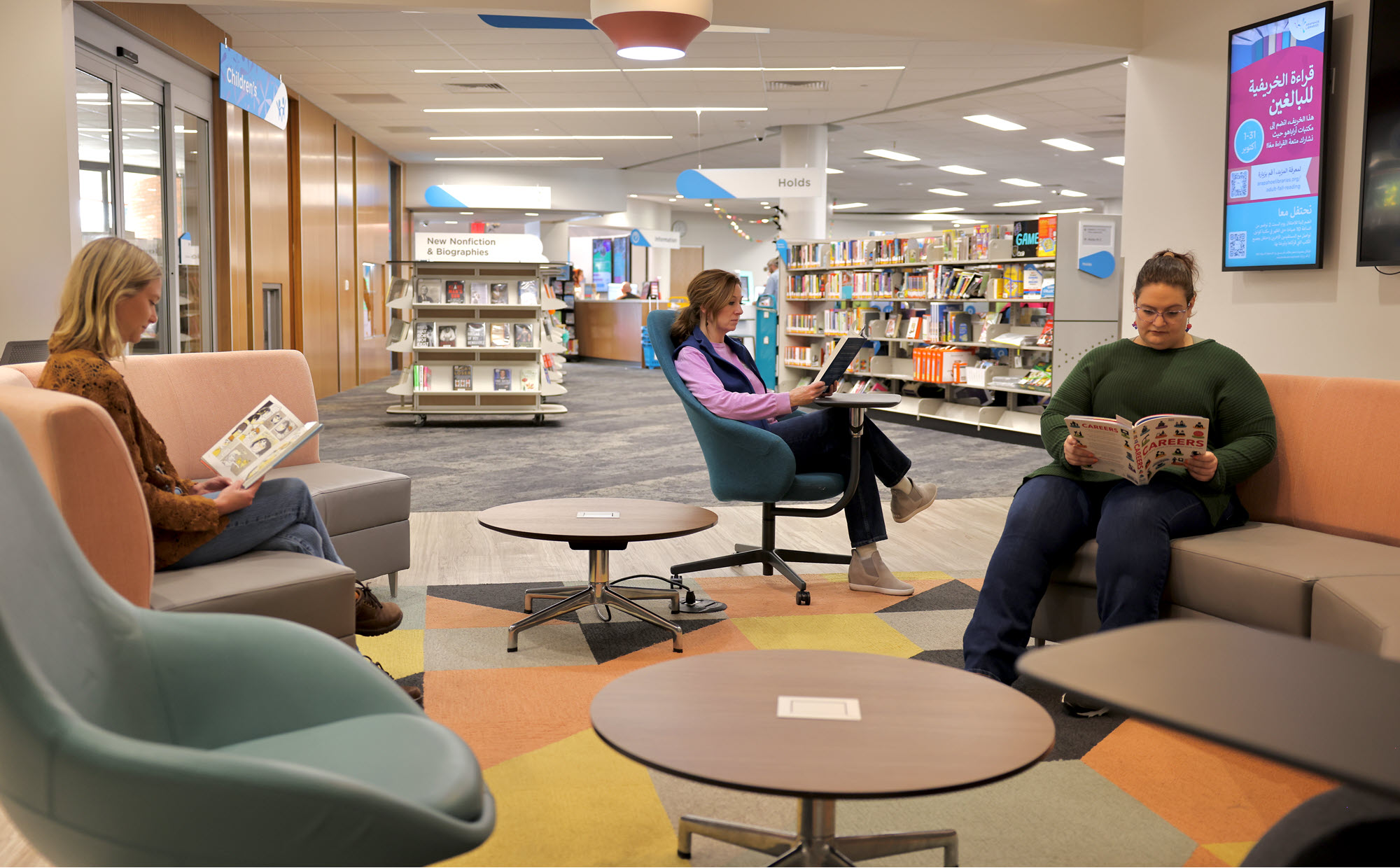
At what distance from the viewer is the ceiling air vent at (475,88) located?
10312 mm

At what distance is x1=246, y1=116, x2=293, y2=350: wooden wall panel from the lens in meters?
9.19

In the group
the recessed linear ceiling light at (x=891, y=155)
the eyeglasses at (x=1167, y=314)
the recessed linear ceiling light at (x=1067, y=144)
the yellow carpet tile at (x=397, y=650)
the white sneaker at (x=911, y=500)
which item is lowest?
the yellow carpet tile at (x=397, y=650)

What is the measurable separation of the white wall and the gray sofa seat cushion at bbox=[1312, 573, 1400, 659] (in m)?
2.42

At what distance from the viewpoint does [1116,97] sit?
34.2ft

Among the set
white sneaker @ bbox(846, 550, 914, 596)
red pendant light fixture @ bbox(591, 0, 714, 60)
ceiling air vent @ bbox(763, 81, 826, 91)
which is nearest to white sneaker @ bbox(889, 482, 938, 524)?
white sneaker @ bbox(846, 550, 914, 596)

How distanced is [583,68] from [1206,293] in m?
5.97

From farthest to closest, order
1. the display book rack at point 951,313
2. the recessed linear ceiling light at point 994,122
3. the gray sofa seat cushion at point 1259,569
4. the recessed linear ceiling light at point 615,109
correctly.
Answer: the recessed linear ceiling light at point 994,122 < the recessed linear ceiling light at point 615,109 < the display book rack at point 951,313 < the gray sofa seat cushion at point 1259,569

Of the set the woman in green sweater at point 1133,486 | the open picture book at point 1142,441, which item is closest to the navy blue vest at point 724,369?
the woman in green sweater at point 1133,486

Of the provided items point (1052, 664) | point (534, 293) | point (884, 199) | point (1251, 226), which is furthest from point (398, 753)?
point (884, 199)

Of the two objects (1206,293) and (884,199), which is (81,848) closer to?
(1206,293)

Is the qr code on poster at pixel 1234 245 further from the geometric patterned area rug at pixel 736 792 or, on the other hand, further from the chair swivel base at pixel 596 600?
the chair swivel base at pixel 596 600

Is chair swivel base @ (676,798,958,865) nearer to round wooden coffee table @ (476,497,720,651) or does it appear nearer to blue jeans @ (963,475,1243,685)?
blue jeans @ (963,475,1243,685)

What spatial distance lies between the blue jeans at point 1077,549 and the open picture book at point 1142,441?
9 centimetres

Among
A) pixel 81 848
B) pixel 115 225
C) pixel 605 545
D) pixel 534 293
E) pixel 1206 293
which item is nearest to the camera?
pixel 81 848
